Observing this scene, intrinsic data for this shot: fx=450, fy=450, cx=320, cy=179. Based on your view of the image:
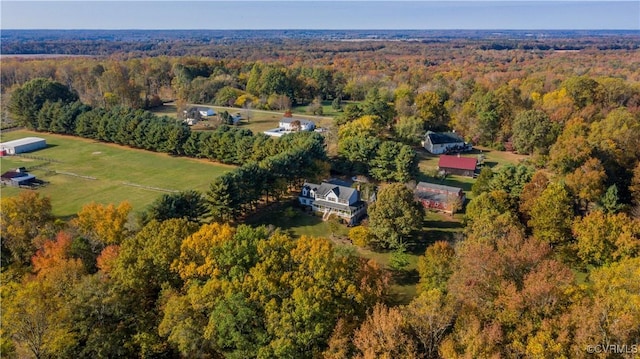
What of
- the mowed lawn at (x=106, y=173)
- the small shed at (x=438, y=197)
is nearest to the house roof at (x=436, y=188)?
the small shed at (x=438, y=197)

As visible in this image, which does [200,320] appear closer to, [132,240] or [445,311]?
[132,240]

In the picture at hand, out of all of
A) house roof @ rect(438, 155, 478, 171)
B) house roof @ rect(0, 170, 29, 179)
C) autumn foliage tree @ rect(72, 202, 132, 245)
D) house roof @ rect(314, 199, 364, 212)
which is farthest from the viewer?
house roof @ rect(438, 155, 478, 171)

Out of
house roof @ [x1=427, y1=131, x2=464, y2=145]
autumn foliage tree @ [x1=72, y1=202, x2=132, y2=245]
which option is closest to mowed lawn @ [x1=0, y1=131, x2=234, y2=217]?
autumn foliage tree @ [x1=72, y1=202, x2=132, y2=245]

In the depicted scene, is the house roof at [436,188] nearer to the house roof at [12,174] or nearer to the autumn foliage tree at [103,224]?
the autumn foliage tree at [103,224]

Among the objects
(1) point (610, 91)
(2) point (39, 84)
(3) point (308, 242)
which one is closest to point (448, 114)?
(1) point (610, 91)

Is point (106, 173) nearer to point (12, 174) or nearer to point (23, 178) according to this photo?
point (23, 178)

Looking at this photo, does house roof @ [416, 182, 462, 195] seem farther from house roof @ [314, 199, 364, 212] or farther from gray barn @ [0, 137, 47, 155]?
gray barn @ [0, 137, 47, 155]
